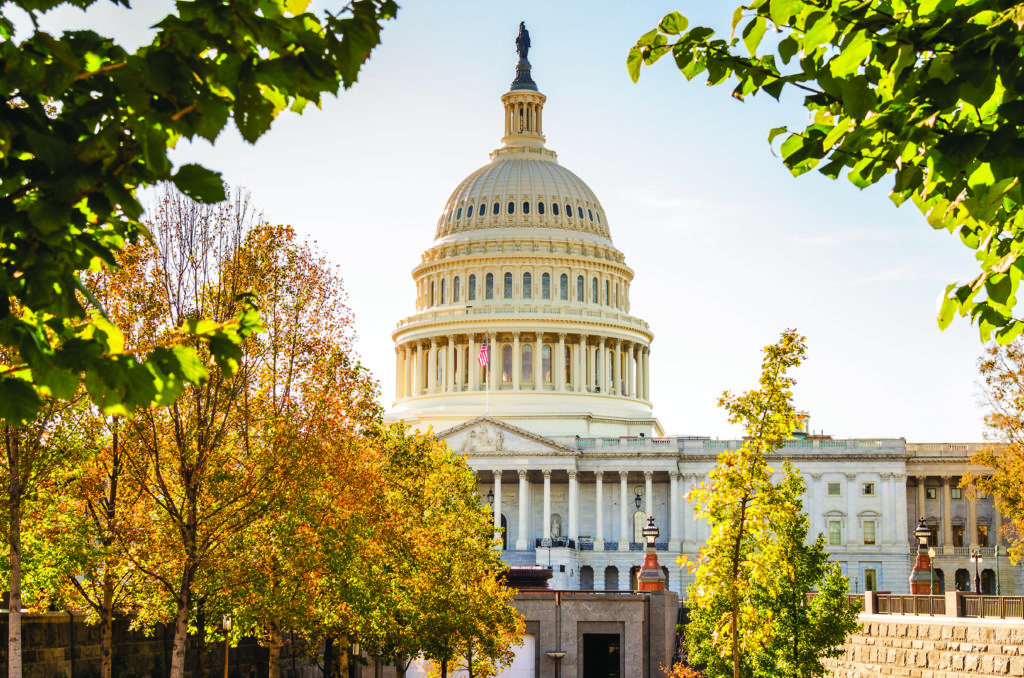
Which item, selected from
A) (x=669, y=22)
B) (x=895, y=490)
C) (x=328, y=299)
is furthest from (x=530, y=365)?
(x=669, y=22)

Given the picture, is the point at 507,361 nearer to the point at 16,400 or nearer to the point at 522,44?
the point at 522,44

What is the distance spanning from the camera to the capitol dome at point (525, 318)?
435ft

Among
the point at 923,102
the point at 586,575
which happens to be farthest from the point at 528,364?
the point at 923,102

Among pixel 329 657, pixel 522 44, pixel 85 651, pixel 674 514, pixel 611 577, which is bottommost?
pixel 329 657

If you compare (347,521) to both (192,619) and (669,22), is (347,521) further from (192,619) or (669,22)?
(669,22)

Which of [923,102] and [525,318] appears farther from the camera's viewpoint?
[525,318]

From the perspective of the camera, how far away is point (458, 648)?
45.9m

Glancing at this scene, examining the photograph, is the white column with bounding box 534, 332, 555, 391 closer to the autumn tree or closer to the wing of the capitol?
the wing of the capitol

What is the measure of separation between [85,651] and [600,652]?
26.4 meters

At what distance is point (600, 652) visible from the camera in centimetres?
5916

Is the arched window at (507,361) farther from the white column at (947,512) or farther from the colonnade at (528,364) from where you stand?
the white column at (947,512)

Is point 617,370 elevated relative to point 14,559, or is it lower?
elevated

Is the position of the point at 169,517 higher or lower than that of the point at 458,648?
higher

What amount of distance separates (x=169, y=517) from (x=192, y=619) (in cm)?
559
